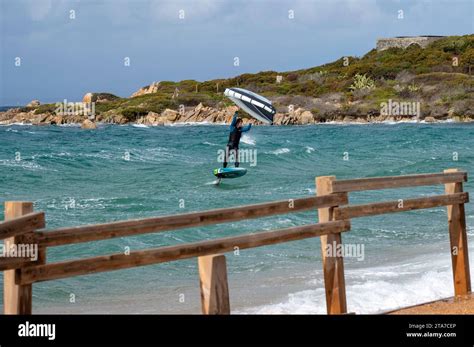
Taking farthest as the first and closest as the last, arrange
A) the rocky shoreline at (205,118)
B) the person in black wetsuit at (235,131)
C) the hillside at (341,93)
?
the hillside at (341,93) → the rocky shoreline at (205,118) → the person in black wetsuit at (235,131)

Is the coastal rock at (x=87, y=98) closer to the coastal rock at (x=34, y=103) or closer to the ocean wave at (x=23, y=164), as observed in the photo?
the coastal rock at (x=34, y=103)

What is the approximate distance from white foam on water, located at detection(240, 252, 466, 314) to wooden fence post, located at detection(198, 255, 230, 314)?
3257 mm

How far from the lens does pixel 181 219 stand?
6586 mm

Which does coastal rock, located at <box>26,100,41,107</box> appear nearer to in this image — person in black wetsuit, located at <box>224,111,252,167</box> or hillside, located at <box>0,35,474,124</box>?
hillside, located at <box>0,35,474,124</box>

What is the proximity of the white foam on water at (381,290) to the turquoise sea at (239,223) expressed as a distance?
18mm

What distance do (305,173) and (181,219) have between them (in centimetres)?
2496

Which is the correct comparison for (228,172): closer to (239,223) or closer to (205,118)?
(239,223)

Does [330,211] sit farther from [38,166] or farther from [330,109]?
[330,109]

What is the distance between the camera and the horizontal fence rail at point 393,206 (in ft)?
25.5

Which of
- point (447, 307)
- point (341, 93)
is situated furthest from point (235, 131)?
point (341, 93)

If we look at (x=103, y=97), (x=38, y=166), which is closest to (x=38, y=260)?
(x=38, y=166)

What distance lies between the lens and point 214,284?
6.28 m

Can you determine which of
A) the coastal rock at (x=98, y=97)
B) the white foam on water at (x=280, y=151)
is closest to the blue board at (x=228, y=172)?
the white foam on water at (x=280, y=151)

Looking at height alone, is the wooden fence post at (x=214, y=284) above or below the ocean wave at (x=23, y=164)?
below
